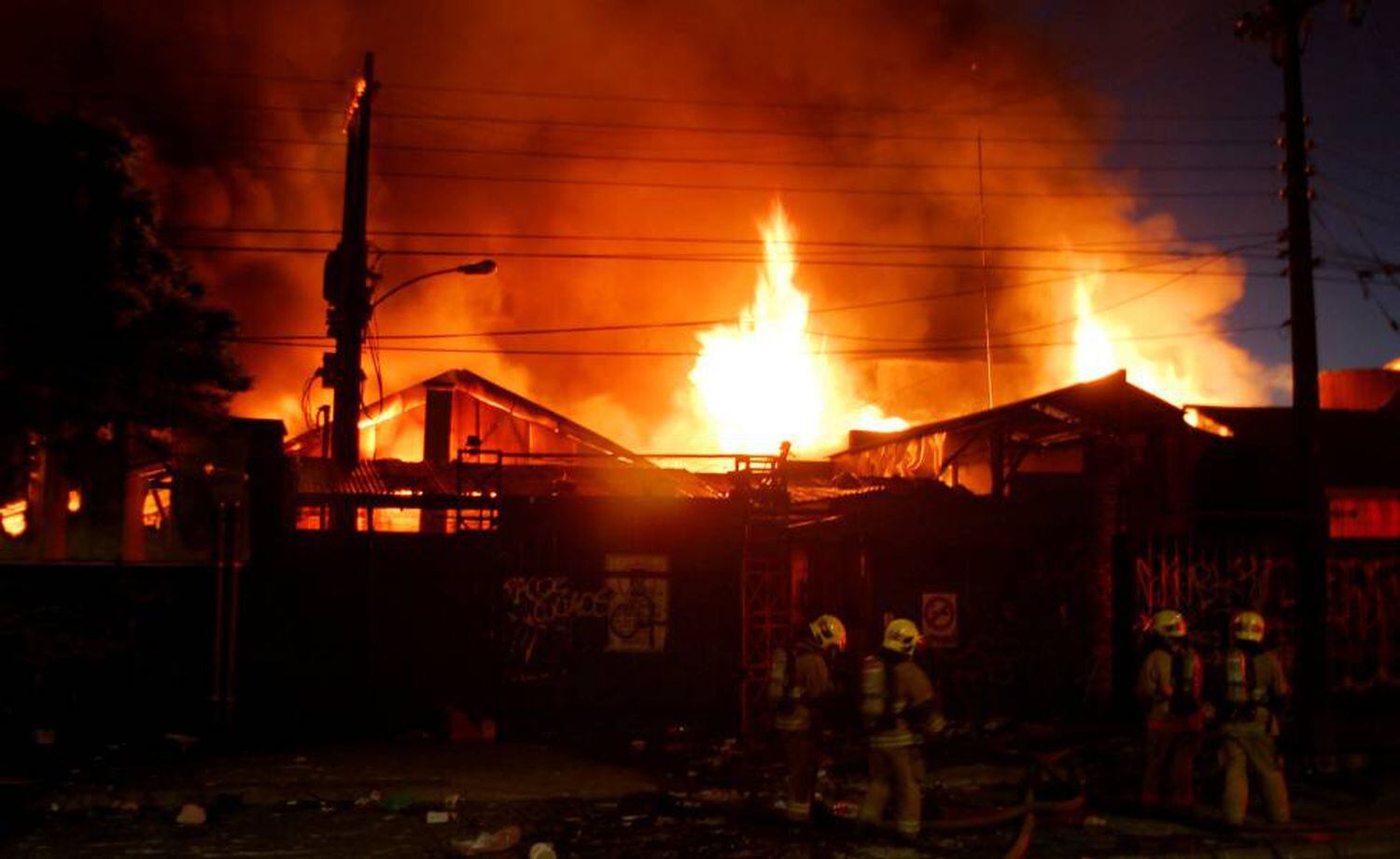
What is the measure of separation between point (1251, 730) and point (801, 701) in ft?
12.5

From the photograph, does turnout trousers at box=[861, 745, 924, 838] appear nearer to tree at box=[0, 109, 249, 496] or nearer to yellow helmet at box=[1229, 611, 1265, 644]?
yellow helmet at box=[1229, 611, 1265, 644]

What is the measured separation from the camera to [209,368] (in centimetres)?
1558

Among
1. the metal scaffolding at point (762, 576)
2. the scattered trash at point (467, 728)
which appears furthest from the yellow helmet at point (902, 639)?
the scattered trash at point (467, 728)

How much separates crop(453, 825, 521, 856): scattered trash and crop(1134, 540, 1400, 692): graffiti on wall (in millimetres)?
10398

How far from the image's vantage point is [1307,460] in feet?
45.6

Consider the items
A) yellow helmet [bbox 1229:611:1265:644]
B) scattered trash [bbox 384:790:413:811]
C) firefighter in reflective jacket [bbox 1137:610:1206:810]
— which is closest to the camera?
yellow helmet [bbox 1229:611:1265:644]

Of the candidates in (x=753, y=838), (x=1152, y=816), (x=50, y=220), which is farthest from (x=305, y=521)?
(x=1152, y=816)

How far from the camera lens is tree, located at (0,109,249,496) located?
1395 centimetres

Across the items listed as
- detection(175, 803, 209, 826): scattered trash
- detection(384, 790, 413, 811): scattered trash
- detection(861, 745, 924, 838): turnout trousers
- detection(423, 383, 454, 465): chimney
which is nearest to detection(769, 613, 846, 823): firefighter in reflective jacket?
detection(861, 745, 924, 838): turnout trousers

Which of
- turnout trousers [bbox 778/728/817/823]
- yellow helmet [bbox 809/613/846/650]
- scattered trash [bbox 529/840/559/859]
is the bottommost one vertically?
scattered trash [bbox 529/840/559/859]

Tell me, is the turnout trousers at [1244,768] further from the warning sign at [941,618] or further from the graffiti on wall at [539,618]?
the graffiti on wall at [539,618]

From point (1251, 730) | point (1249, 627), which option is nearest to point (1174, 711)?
point (1251, 730)

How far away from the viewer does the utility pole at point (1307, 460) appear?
13594 mm

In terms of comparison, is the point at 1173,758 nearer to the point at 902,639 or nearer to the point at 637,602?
the point at 902,639
